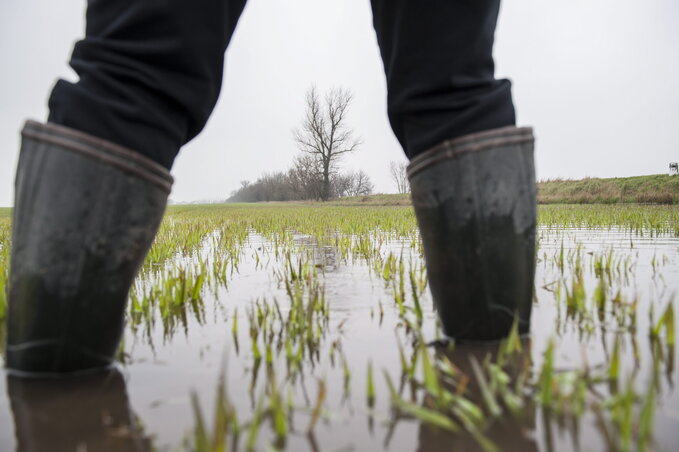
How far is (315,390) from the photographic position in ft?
3.26

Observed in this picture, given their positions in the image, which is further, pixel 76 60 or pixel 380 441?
pixel 76 60

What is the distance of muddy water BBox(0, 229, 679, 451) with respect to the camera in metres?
0.77

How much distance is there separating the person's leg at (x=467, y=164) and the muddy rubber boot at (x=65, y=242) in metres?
0.73

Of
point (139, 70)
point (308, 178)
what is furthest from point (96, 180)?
point (308, 178)

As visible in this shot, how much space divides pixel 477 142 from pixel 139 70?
84 centimetres

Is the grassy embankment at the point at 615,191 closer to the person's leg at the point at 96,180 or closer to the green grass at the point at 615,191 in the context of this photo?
the green grass at the point at 615,191

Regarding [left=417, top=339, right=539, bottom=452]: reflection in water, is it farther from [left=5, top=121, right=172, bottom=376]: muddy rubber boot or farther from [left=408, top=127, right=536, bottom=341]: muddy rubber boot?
[left=5, top=121, right=172, bottom=376]: muddy rubber boot

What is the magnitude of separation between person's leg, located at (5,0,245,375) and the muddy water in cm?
12

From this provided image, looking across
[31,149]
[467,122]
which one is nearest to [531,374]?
[467,122]

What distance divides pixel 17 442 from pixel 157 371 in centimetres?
35

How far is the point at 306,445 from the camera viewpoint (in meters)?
0.76

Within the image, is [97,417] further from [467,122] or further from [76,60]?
[467,122]

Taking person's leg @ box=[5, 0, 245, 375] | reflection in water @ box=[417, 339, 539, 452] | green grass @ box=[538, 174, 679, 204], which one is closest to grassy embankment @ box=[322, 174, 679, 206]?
green grass @ box=[538, 174, 679, 204]

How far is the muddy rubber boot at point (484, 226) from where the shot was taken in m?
1.25
